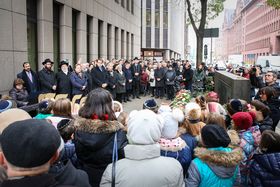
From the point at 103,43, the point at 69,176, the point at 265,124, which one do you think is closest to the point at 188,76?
the point at 103,43

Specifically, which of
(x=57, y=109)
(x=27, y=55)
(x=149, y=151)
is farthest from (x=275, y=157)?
(x=27, y=55)

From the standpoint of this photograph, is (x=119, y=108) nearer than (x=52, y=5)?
Yes

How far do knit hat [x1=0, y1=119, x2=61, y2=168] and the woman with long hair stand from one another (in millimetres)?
1853

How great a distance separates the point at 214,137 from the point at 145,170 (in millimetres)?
1031

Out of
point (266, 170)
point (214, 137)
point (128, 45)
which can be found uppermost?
point (128, 45)

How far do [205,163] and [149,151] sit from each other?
895 mm

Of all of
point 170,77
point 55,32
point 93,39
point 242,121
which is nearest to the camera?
point 242,121

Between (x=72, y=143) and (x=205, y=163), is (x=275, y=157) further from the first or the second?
(x=72, y=143)

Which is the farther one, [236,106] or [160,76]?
[160,76]

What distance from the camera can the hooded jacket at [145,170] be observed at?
9.84 feet

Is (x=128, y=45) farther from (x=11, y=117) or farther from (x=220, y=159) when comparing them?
(x=11, y=117)

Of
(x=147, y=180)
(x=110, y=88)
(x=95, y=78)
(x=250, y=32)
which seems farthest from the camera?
(x=250, y=32)

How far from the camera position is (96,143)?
3.86m

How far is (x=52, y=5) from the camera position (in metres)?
15.9
